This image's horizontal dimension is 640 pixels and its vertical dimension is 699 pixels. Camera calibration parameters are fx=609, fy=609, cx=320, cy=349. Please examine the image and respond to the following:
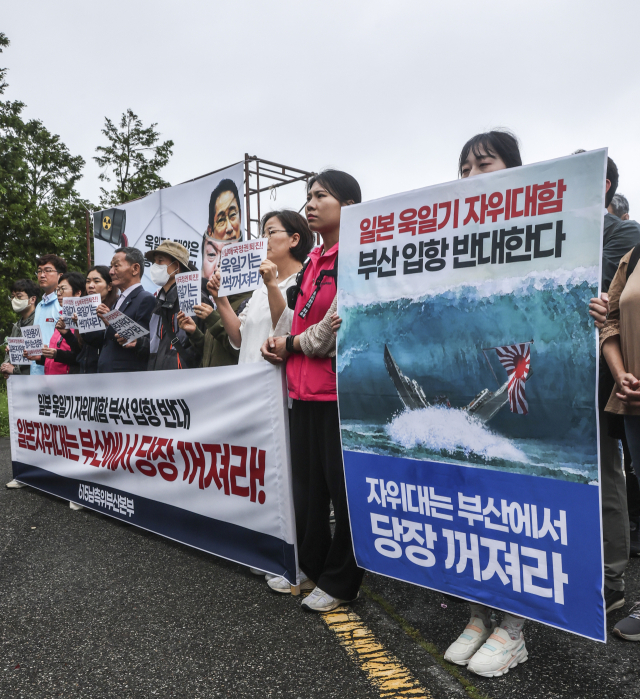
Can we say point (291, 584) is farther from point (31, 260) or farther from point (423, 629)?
point (31, 260)

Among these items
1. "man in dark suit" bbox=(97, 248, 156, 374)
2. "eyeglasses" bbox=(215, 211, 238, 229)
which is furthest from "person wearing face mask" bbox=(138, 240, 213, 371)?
"eyeglasses" bbox=(215, 211, 238, 229)

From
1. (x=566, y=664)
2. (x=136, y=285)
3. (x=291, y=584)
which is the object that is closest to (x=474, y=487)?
(x=566, y=664)

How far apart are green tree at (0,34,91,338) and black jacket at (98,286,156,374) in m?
18.2

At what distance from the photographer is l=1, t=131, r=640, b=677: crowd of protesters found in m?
2.23

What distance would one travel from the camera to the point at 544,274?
1987mm

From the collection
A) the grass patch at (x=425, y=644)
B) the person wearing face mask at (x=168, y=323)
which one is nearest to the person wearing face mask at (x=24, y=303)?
the person wearing face mask at (x=168, y=323)

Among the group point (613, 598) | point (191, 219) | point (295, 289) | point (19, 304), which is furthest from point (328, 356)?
point (191, 219)

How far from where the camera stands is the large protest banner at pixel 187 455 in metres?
2.96

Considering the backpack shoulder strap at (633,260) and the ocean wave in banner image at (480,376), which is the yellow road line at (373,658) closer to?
the ocean wave in banner image at (480,376)

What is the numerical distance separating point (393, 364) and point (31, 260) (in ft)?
73.8

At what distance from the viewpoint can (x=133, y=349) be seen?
435 centimetres

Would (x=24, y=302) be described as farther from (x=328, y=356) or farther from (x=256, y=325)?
(x=328, y=356)

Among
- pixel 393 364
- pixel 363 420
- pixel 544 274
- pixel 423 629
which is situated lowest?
pixel 423 629

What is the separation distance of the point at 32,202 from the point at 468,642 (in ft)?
81.3
